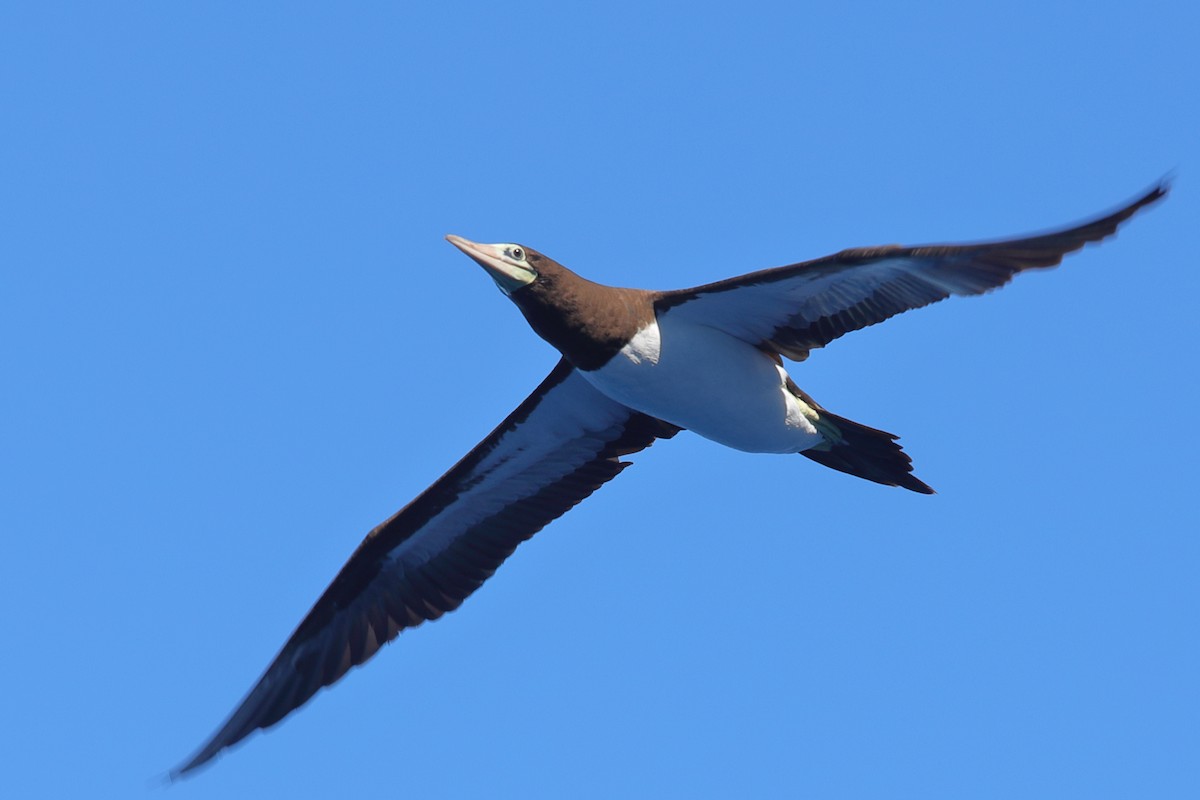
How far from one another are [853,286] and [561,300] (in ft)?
7.84

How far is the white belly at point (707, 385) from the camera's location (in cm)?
1395

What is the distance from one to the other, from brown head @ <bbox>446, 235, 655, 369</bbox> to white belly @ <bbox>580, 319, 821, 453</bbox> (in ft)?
0.65

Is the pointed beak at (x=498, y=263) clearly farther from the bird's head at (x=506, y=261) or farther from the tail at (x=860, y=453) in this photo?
the tail at (x=860, y=453)

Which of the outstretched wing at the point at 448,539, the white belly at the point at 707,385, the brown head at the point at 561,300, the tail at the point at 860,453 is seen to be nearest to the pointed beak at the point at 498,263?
the brown head at the point at 561,300

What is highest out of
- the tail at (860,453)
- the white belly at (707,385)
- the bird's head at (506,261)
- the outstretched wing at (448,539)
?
the tail at (860,453)

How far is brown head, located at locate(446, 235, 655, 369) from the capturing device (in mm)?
13570

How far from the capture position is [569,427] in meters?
15.5

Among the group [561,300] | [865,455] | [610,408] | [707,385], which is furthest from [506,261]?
[865,455]

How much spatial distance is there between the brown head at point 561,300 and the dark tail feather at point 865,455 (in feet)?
6.96

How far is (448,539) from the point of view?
16000 millimetres

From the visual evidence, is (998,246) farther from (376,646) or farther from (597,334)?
(376,646)

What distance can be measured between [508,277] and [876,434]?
363cm

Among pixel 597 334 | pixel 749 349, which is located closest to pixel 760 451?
pixel 749 349

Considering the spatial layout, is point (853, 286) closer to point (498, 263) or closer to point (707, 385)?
point (707, 385)
